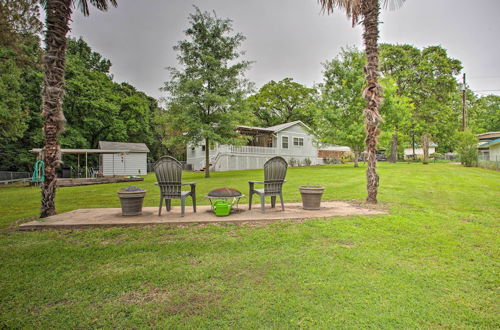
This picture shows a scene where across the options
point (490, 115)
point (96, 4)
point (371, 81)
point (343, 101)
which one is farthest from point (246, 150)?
point (490, 115)

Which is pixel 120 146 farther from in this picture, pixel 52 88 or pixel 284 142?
pixel 52 88

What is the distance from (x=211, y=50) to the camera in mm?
19672

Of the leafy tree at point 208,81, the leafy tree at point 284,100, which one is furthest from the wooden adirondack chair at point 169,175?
the leafy tree at point 284,100

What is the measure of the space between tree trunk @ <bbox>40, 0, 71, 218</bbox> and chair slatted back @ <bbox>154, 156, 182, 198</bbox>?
254cm

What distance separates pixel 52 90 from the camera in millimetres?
6000

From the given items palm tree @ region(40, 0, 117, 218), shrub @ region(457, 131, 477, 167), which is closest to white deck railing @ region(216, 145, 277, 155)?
shrub @ region(457, 131, 477, 167)

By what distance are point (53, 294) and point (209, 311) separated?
1.72 metres

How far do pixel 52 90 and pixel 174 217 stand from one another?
12.9 ft

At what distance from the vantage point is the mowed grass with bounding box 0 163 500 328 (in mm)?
2377

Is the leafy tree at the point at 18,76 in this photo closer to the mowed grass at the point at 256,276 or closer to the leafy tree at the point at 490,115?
the mowed grass at the point at 256,276

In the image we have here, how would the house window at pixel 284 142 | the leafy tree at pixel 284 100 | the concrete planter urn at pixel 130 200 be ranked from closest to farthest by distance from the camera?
1. the concrete planter urn at pixel 130 200
2. the house window at pixel 284 142
3. the leafy tree at pixel 284 100

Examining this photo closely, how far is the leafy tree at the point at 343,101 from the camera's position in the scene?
77.0 ft

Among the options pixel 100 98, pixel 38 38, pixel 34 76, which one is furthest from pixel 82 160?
pixel 38 38

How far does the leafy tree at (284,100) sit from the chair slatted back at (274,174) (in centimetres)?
3131
